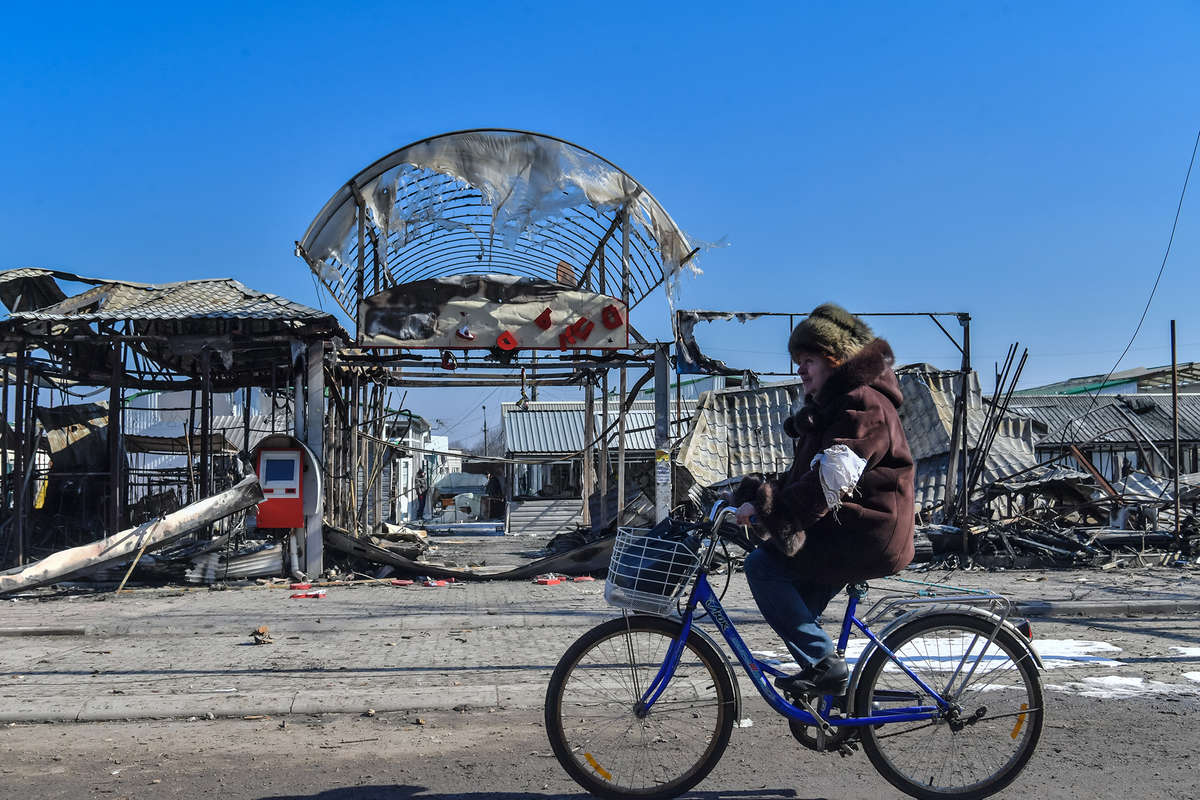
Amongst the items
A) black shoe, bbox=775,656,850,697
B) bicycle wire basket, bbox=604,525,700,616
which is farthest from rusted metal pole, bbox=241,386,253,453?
black shoe, bbox=775,656,850,697

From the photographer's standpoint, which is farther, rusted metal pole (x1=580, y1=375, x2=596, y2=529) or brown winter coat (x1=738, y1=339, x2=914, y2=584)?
rusted metal pole (x1=580, y1=375, x2=596, y2=529)

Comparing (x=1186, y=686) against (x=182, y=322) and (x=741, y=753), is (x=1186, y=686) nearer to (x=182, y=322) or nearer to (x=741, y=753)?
(x=741, y=753)

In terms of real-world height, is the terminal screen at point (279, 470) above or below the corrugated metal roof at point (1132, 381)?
below

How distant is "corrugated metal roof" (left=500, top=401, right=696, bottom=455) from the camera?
2794 cm

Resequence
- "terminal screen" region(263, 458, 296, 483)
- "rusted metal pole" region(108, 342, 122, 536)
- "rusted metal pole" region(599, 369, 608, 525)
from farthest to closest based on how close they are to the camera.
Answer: "rusted metal pole" region(599, 369, 608, 525), "rusted metal pole" region(108, 342, 122, 536), "terminal screen" region(263, 458, 296, 483)

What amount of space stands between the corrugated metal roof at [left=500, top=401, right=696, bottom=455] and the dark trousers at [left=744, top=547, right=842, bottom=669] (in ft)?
75.9

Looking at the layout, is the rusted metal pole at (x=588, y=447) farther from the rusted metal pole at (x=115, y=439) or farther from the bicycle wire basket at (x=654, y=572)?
the bicycle wire basket at (x=654, y=572)

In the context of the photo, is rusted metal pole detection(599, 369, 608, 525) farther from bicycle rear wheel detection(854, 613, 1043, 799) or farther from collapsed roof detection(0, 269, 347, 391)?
bicycle rear wheel detection(854, 613, 1043, 799)

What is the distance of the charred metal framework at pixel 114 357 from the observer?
11.7 metres

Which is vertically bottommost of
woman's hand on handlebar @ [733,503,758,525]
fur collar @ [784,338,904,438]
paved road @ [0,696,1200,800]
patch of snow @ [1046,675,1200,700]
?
patch of snow @ [1046,675,1200,700]

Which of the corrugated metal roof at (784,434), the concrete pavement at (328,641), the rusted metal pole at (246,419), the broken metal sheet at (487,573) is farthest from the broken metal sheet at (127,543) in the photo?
the corrugated metal roof at (784,434)

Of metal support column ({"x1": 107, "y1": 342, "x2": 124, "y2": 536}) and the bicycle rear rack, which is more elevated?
metal support column ({"x1": 107, "y1": 342, "x2": 124, "y2": 536})

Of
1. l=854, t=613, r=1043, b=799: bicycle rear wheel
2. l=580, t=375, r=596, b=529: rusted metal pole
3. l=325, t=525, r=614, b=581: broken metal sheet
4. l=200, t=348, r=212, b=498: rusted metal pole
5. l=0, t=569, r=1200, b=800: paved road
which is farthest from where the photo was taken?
l=580, t=375, r=596, b=529: rusted metal pole

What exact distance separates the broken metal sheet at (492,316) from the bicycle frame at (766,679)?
29.2ft
